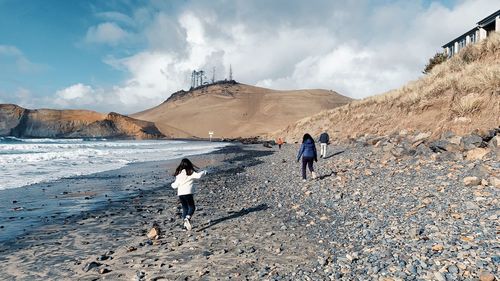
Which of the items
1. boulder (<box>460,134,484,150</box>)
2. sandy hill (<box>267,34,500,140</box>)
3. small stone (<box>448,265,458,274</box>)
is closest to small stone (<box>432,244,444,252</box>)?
small stone (<box>448,265,458,274</box>)

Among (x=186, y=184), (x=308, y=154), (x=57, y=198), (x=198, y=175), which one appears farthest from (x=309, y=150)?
(x=57, y=198)

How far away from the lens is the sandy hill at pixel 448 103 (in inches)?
656

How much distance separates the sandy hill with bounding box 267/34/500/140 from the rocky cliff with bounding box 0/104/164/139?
101 metres

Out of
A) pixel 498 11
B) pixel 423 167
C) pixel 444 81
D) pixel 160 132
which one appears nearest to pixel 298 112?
pixel 160 132

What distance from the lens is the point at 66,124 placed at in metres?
125

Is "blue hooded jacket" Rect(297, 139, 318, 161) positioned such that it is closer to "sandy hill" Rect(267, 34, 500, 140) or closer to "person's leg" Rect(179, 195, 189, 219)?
"sandy hill" Rect(267, 34, 500, 140)

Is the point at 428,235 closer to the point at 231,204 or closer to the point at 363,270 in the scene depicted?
the point at 363,270

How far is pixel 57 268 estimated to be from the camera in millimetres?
6871

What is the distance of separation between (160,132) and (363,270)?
134 meters

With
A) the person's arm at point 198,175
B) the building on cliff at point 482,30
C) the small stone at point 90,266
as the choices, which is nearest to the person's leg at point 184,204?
the person's arm at point 198,175

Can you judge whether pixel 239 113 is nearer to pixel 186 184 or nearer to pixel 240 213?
pixel 240 213

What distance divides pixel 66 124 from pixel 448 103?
127 m

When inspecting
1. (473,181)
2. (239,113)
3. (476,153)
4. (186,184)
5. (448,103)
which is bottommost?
(186,184)

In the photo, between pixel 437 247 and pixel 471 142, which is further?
pixel 471 142
